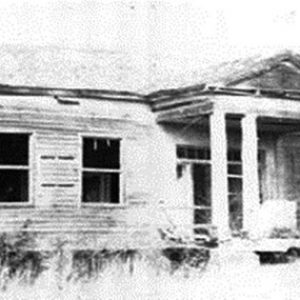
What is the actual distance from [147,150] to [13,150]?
153 inches


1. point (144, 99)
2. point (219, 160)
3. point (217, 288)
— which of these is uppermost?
point (144, 99)

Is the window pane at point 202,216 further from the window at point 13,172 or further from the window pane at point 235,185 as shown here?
the window at point 13,172

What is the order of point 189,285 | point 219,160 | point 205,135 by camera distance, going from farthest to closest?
1. point 205,135
2. point 189,285
3. point 219,160

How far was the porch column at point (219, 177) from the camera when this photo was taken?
20062 millimetres

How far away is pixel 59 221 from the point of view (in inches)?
832

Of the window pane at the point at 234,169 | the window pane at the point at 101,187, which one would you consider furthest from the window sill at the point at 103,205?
the window pane at the point at 234,169

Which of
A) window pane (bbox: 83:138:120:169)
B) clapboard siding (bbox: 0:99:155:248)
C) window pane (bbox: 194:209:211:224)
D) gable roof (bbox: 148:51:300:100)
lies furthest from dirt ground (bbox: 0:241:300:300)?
gable roof (bbox: 148:51:300:100)

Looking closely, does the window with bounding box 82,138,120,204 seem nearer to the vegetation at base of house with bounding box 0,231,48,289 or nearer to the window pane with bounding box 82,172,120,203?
the window pane with bounding box 82,172,120,203

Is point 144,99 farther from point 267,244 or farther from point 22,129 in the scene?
point 267,244

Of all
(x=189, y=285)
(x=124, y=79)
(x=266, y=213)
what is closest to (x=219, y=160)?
(x=266, y=213)

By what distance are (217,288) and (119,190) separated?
11.6ft

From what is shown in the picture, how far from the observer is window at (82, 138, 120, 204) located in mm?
A: 22297

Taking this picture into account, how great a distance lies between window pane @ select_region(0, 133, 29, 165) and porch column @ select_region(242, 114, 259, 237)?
Result: 17.9 ft

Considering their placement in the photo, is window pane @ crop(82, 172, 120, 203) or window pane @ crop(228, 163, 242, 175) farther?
window pane @ crop(228, 163, 242, 175)
